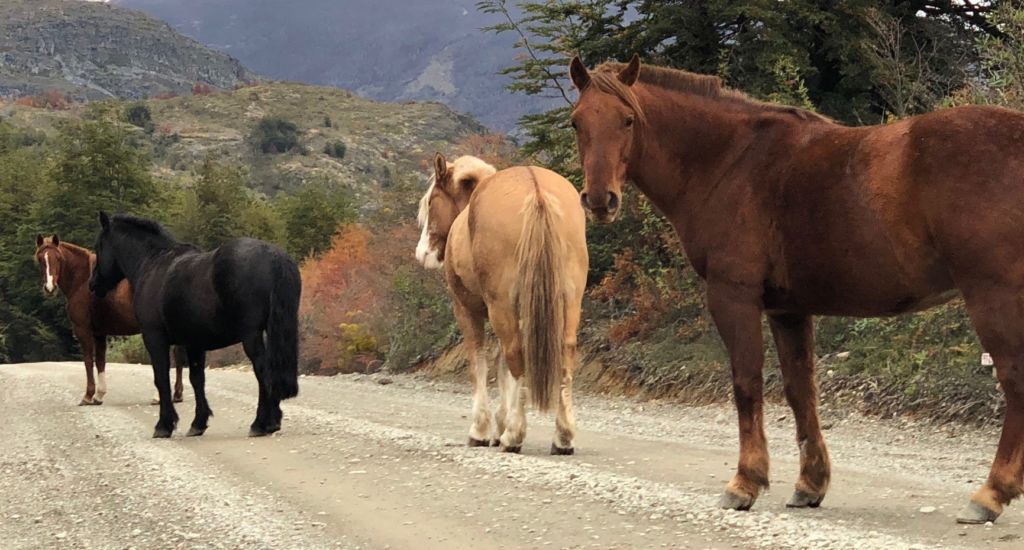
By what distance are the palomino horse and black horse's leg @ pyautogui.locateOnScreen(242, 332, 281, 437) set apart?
2354mm

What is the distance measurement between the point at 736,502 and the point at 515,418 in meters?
3.56

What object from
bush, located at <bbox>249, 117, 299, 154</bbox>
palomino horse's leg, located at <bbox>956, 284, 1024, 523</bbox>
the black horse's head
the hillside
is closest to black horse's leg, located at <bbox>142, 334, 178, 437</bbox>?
the black horse's head

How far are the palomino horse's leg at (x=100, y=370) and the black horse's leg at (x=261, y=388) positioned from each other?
686 cm

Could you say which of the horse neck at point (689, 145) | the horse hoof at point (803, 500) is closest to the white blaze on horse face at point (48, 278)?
the horse neck at point (689, 145)

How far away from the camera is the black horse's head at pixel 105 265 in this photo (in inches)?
581

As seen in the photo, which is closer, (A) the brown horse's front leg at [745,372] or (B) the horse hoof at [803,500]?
(A) the brown horse's front leg at [745,372]

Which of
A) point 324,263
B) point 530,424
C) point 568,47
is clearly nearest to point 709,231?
point 530,424

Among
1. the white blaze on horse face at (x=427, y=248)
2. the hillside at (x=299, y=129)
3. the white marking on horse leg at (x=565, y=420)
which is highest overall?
the white blaze on horse face at (x=427, y=248)

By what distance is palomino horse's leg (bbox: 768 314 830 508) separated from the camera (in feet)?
22.1

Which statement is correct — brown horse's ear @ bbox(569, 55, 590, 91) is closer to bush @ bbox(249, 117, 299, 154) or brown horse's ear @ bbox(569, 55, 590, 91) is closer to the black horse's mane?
the black horse's mane

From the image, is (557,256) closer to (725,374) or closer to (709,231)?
(709,231)

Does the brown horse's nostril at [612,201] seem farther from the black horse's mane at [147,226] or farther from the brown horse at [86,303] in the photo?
the brown horse at [86,303]

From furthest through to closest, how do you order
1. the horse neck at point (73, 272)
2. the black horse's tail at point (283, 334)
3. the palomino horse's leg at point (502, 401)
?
the horse neck at point (73, 272), the black horse's tail at point (283, 334), the palomino horse's leg at point (502, 401)

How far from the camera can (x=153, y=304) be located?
12891mm
